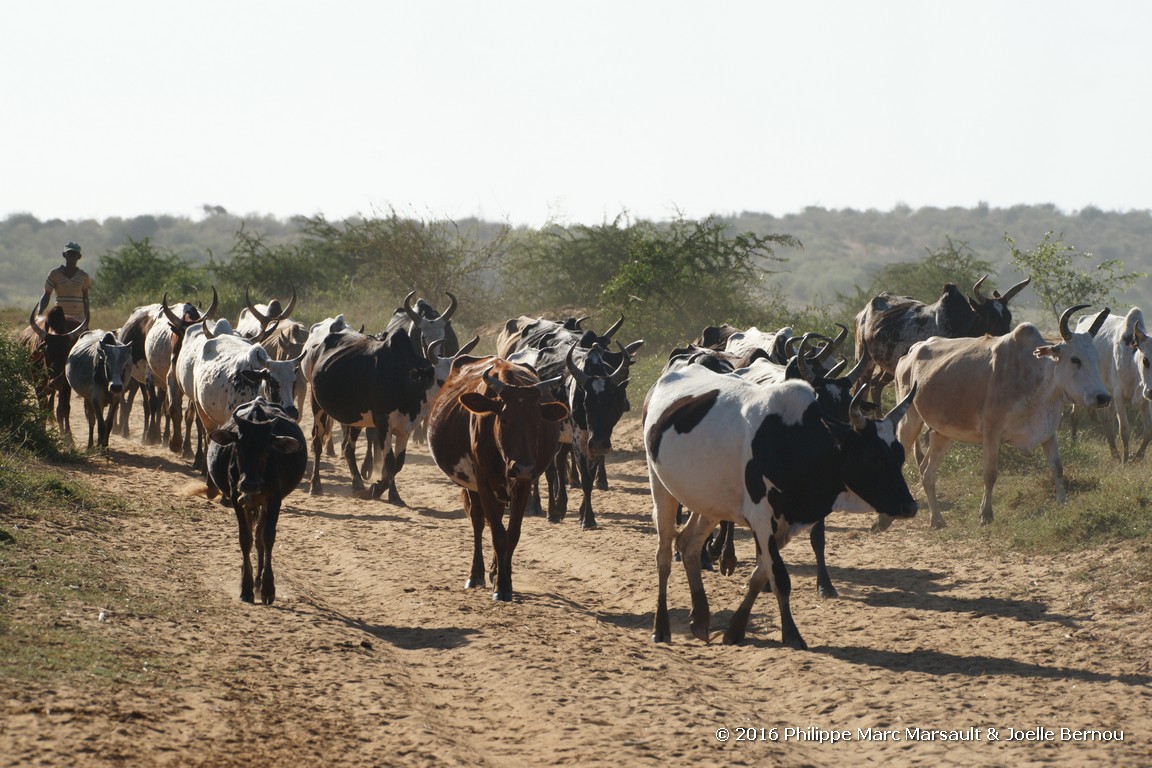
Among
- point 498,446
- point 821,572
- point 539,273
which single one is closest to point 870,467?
point 821,572

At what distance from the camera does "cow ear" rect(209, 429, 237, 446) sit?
8859 mm

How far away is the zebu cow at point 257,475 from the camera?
8.73m

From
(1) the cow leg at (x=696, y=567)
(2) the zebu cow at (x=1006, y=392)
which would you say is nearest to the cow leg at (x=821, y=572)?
(1) the cow leg at (x=696, y=567)

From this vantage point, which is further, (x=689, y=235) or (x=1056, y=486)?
(x=689, y=235)

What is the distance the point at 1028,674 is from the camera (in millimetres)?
7402

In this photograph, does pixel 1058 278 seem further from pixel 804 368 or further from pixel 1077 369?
pixel 804 368

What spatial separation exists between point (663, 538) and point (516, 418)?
54.5 inches

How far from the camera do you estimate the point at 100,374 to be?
52.6ft

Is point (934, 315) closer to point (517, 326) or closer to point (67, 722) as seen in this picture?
point (517, 326)

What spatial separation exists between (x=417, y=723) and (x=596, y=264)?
931 inches

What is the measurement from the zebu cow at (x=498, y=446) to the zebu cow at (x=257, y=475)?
1.30 meters

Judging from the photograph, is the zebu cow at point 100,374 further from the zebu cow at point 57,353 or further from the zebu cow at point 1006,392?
the zebu cow at point 1006,392

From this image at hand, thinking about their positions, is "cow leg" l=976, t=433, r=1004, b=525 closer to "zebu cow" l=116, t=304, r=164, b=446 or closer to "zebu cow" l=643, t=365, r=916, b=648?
"zebu cow" l=643, t=365, r=916, b=648

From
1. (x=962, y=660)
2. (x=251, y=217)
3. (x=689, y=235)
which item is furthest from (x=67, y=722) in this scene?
(x=251, y=217)
